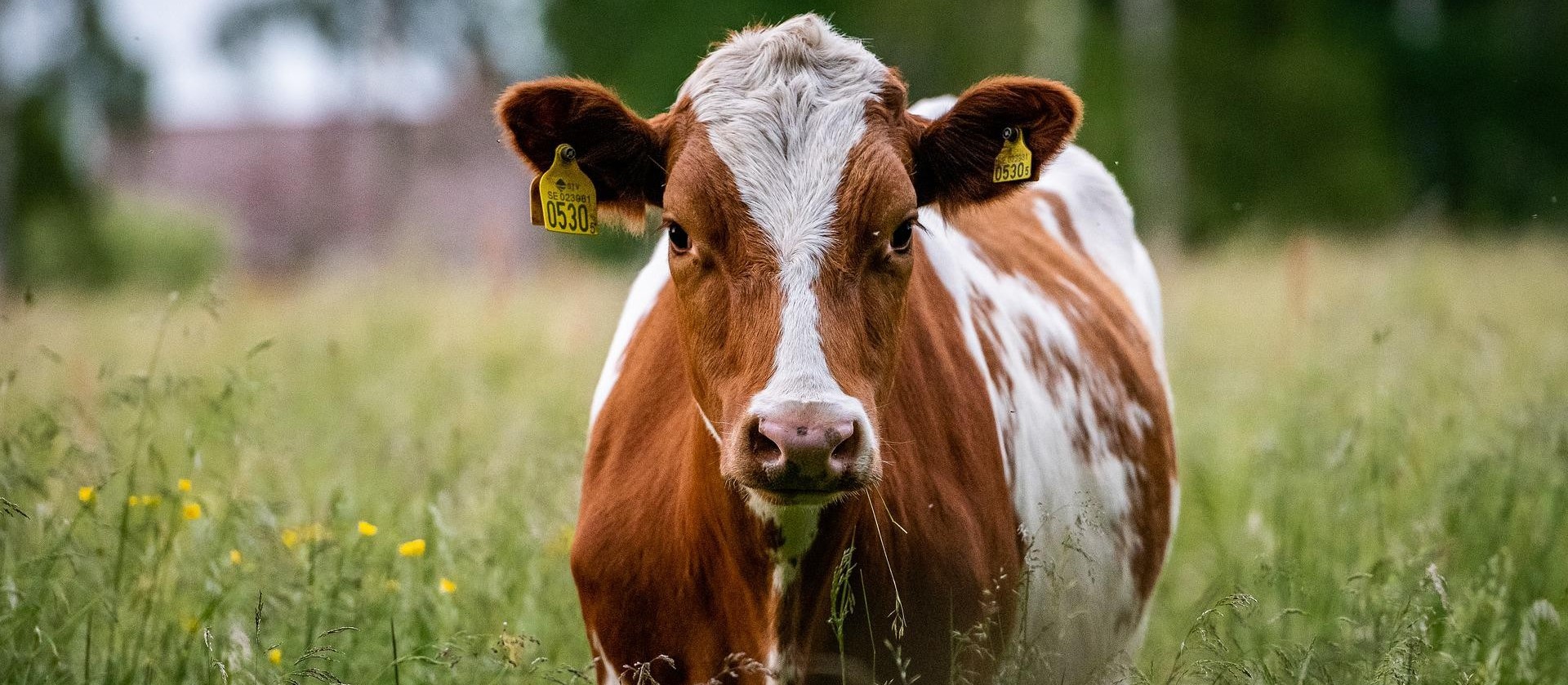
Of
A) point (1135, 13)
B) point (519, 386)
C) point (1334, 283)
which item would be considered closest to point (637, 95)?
point (1135, 13)

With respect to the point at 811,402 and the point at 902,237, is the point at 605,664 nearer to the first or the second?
the point at 811,402

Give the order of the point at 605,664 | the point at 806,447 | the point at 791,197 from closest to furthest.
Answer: the point at 806,447 < the point at 791,197 < the point at 605,664

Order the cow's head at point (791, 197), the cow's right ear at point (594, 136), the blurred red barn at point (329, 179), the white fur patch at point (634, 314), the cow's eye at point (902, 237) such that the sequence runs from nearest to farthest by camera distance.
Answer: the cow's head at point (791, 197) → the cow's eye at point (902, 237) → the cow's right ear at point (594, 136) → the white fur patch at point (634, 314) → the blurred red barn at point (329, 179)

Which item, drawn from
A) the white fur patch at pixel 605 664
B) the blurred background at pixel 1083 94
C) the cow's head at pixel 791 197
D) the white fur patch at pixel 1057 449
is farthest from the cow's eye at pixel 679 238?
the blurred background at pixel 1083 94

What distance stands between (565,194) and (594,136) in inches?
5.9

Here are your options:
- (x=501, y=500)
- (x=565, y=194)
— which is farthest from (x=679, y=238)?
(x=501, y=500)

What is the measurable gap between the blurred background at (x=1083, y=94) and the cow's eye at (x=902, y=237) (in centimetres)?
1462

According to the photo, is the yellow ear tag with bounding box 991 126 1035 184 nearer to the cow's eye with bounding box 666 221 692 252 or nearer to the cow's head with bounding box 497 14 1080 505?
the cow's head with bounding box 497 14 1080 505

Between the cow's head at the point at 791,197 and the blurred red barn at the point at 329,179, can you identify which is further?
the blurred red barn at the point at 329,179

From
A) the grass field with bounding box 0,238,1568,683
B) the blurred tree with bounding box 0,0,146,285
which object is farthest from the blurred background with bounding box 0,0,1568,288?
the grass field with bounding box 0,238,1568,683

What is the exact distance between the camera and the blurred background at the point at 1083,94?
19.4 metres

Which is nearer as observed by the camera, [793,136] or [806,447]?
[806,447]

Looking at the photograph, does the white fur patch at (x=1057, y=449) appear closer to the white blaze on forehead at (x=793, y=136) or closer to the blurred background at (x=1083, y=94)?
the white blaze on forehead at (x=793, y=136)

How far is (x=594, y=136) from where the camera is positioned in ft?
9.45
